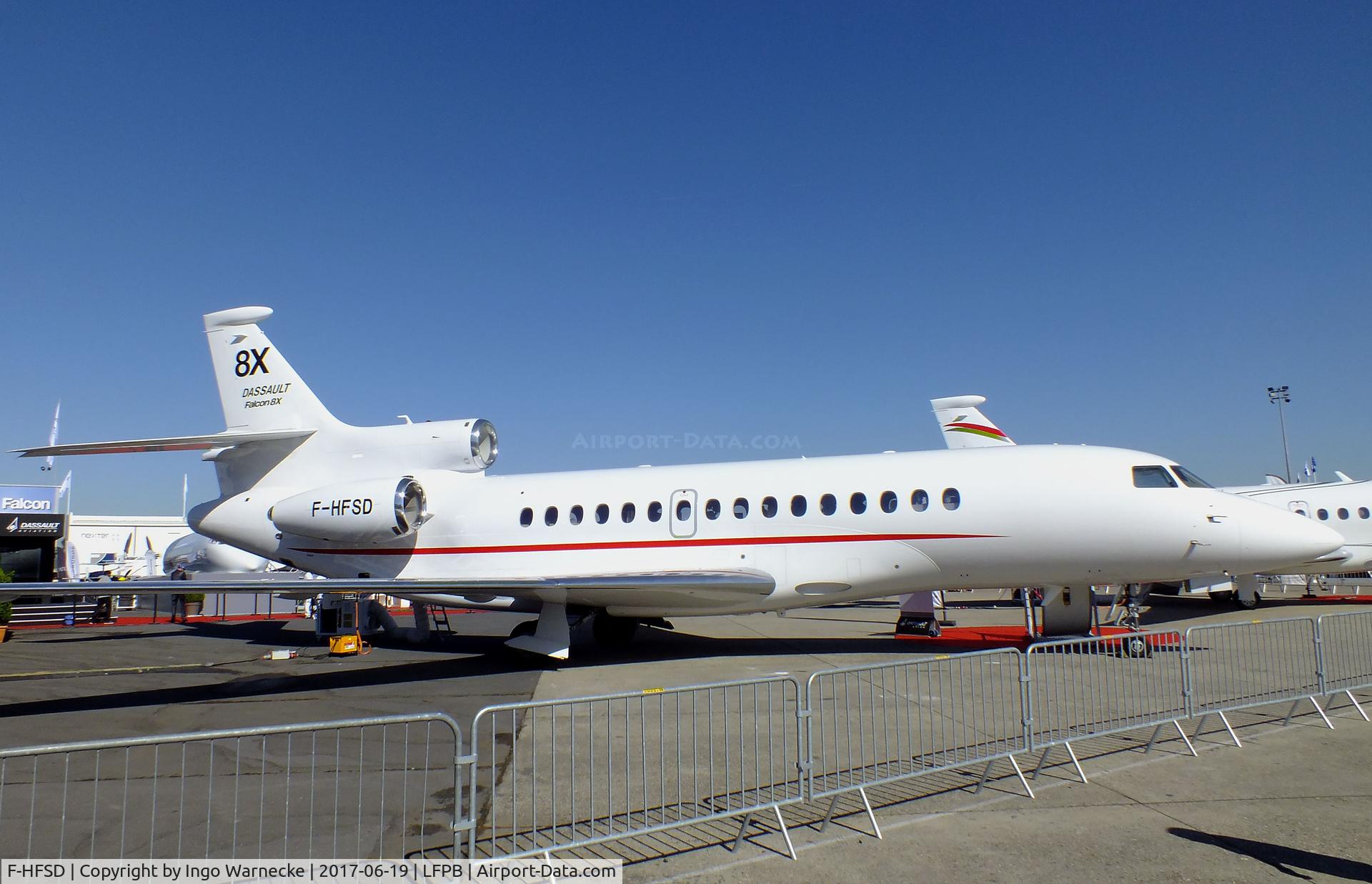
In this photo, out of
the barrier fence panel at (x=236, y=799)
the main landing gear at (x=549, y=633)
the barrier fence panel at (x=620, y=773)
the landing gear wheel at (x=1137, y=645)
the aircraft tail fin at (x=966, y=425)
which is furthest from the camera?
the aircraft tail fin at (x=966, y=425)

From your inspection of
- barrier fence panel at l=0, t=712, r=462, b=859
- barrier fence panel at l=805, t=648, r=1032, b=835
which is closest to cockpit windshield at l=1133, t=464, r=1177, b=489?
barrier fence panel at l=805, t=648, r=1032, b=835

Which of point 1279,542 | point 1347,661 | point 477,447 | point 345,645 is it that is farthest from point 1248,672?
point 345,645

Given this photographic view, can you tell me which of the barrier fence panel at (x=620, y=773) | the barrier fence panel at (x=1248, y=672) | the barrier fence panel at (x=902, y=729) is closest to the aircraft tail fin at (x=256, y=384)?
the barrier fence panel at (x=620, y=773)

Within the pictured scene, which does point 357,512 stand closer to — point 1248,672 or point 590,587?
point 590,587

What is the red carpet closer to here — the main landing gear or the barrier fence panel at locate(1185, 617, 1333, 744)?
the barrier fence panel at locate(1185, 617, 1333, 744)

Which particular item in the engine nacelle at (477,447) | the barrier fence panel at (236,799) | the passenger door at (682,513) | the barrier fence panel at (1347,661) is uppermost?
the engine nacelle at (477,447)

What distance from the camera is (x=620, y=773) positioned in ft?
22.4

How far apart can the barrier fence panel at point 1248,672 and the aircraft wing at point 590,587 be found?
6090 millimetres

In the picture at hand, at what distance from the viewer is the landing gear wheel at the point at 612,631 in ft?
53.1

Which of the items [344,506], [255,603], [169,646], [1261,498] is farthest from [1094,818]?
[255,603]

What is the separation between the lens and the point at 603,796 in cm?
622

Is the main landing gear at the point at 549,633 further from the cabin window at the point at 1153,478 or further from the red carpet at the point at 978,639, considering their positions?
the cabin window at the point at 1153,478

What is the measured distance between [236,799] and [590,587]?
7785 millimetres

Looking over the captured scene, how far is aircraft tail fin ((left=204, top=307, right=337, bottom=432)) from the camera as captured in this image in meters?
17.2
